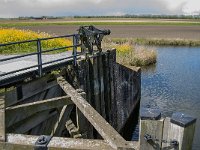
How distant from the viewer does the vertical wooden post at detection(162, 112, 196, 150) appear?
12.8ft

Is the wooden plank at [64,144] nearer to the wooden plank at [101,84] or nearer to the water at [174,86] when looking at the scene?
the wooden plank at [101,84]

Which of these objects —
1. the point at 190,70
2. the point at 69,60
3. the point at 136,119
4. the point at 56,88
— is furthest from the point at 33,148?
the point at 190,70

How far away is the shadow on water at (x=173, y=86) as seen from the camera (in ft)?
66.2

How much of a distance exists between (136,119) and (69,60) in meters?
9.07

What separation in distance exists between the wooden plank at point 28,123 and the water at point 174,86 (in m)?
7.73

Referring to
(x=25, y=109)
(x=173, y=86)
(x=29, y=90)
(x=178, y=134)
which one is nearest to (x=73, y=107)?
(x=29, y=90)

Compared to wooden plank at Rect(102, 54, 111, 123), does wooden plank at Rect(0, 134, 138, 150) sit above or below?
above

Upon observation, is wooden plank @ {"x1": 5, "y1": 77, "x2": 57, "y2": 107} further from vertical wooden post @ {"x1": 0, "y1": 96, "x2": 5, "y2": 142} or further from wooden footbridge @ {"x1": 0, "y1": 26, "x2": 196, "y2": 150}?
vertical wooden post @ {"x1": 0, "y1": 96, "x2": 5, "y2": 142}

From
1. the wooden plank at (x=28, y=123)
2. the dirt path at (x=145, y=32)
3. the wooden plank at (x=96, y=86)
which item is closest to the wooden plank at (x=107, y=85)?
the wooden plank at (x=96, y=86)

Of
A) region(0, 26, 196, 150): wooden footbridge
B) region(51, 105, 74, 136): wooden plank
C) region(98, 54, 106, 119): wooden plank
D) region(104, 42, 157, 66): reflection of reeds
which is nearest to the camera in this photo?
region(0, 26, 196, 150): wooden footbridge

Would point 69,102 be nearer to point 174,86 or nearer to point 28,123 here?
point 28,123

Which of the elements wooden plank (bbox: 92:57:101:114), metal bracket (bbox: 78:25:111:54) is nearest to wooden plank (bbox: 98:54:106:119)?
wooden plank (bbox: 92:57:101:114)

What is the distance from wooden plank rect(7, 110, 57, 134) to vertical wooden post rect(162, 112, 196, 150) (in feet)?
18.3

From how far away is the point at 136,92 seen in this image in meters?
20.5
